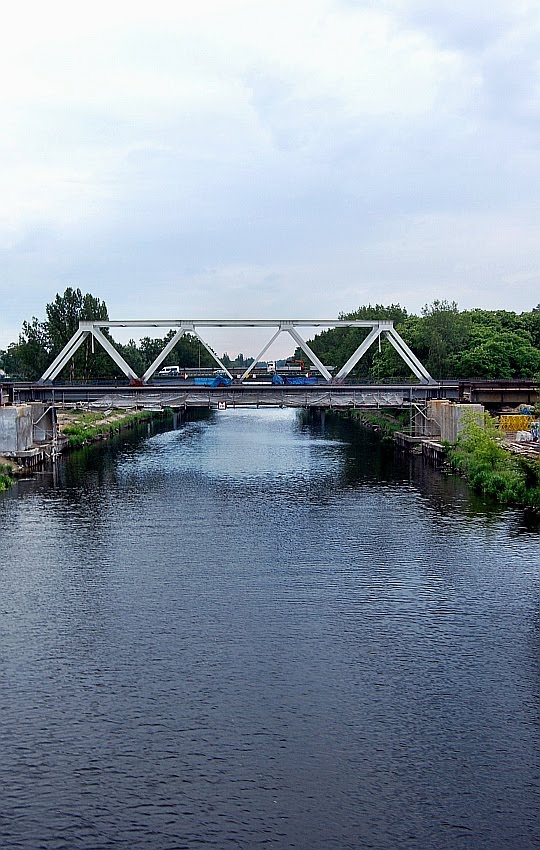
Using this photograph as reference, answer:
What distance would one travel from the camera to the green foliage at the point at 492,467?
3738cm

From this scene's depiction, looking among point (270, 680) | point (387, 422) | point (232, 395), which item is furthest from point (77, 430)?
point (270, 680)

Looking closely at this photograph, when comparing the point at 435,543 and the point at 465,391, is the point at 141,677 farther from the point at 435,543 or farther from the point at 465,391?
the point at 465,391

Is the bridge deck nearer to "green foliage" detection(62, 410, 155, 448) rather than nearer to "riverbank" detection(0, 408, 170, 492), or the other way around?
"riverbank" detection(0, 408, 170, 492)

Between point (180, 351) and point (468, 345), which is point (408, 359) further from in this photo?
point (180, 351)

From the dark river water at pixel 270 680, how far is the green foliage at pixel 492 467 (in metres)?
2.37

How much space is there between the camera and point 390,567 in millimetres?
27453

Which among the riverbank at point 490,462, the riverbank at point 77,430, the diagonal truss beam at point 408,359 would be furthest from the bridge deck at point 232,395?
the riverbank at point 490,462

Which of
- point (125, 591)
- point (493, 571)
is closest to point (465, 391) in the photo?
point (493, 571)

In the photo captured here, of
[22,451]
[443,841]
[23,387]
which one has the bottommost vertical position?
[443,841]

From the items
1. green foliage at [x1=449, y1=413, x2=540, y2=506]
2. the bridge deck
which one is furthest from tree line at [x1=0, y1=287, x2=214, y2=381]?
green foliage at [x1=449, y1=413, x2=540, y2=506]

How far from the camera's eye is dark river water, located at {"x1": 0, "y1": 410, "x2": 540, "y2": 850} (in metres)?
14.1

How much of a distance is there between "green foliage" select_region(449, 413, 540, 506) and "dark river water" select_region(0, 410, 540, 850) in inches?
93.2

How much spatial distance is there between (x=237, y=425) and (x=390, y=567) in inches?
2546

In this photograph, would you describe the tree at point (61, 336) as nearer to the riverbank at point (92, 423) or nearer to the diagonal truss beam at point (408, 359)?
the riverbank at point (92, 423)
